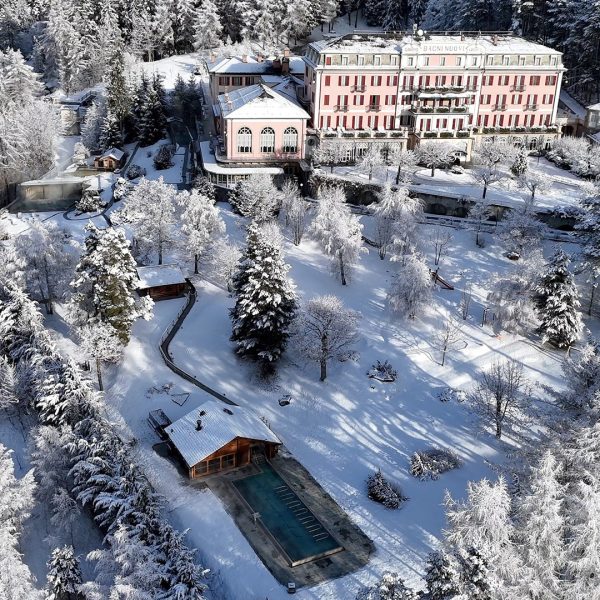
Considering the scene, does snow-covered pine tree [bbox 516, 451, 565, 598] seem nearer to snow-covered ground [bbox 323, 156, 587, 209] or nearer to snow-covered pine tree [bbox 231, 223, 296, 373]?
snow-covered pine tree [bbox 231, 223, 296, 373]

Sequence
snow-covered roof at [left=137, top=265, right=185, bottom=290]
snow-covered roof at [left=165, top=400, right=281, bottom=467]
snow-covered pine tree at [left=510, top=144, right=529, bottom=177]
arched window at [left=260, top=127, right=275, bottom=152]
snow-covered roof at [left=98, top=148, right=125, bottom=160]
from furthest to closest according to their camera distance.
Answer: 1. snow-covered roof at [left=98, top=148, right=125, bottom=160]
2. arched window at [left=260, top=127, right=275, bottom=152]
3. snow-covered pine tree at [left=510, top=144, right=529, bottom=177]
4. snow-covered roof at [left=137, top=265, right=185, bottom=290]
5. snow-covered roof at [left=165, top=400, right=281, bottom=467]

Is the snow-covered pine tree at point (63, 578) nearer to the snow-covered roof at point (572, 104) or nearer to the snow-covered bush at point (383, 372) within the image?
the snow-covered bush at point (383, 372)

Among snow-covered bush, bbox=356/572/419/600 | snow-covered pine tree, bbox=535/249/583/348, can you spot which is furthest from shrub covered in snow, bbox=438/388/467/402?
snow-covered bush, bbox=356/572/419/600

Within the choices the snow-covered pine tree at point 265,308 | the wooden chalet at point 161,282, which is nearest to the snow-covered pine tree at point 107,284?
the wooden chalet at point 161,282

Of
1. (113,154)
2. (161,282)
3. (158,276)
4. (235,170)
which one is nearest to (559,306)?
(161,282)

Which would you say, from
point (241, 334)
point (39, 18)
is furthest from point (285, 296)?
point (39, 18)
